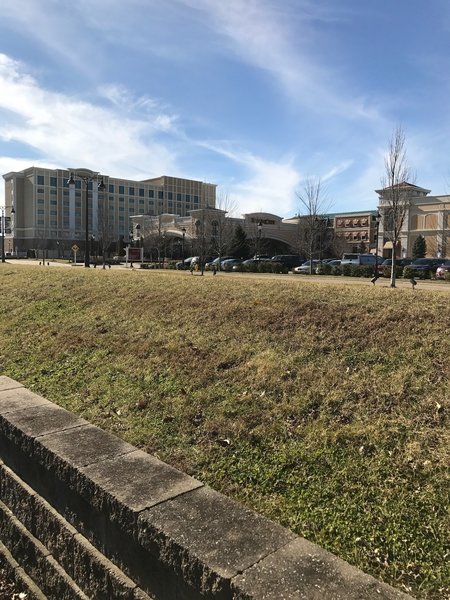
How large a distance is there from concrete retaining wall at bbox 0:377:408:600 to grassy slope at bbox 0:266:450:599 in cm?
69

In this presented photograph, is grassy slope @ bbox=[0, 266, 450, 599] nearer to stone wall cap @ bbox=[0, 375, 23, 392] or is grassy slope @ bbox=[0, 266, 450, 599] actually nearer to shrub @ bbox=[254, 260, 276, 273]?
stone wall cap @ bbox=[0, 375, 23, 392]

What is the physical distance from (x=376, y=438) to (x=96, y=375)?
3.16 m

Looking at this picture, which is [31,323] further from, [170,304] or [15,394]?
[15,394]

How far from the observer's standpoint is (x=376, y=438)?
343 cm

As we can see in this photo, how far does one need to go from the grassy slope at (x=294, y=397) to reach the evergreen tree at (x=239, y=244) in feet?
186

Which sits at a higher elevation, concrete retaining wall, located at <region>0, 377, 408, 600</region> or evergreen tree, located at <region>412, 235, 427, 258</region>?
evergreen tree, located at <region>412, 235, 427, 258</region>

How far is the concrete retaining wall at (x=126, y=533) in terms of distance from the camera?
1768mm

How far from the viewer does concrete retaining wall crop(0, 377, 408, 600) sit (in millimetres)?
1768

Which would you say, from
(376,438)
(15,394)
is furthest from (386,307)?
(15,394)

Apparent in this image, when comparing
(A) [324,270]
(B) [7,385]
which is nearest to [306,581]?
(B) [7,385]

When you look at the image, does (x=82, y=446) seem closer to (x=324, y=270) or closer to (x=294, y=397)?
(x=294, y=397)

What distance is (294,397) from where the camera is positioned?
4168 mm

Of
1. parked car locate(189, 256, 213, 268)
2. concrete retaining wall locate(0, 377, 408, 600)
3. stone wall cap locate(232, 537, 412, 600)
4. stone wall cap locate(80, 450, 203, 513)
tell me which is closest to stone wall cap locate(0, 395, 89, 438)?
concrete retaining wall locate(0, 377, 408, 600)

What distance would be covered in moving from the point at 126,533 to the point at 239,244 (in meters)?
62.6
